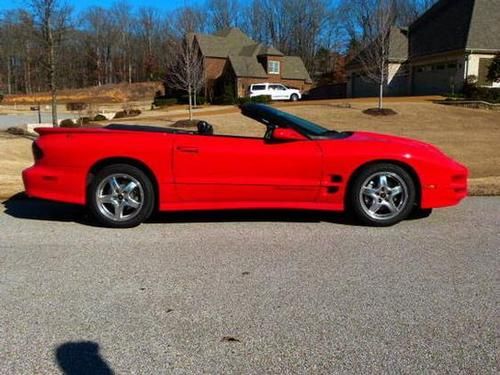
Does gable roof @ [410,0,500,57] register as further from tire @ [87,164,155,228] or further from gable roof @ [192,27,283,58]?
tire @ [87,164,155,228]

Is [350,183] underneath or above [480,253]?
above

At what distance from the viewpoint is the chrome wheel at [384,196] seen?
225 inches

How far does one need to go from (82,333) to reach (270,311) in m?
1.18

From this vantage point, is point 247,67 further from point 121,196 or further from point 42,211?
point 121,196

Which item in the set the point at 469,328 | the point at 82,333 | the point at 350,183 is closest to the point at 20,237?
the point at 82,333

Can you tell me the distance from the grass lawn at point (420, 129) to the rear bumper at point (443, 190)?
7.08 ft

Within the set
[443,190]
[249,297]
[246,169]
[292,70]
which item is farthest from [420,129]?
[292,70]

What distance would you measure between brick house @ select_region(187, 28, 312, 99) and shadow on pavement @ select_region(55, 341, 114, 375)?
50.3 metres

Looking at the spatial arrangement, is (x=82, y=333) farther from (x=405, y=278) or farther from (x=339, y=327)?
(x=405, y=278)

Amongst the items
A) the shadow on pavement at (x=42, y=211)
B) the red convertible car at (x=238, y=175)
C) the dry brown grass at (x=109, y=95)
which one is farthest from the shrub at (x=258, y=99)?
the red convertible car at (x=238, y=175)

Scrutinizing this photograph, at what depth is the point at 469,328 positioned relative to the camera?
3293 millimetres

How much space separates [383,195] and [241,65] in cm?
5034

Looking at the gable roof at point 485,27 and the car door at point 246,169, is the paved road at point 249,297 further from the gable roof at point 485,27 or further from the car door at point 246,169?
the gable roof at point 485,27

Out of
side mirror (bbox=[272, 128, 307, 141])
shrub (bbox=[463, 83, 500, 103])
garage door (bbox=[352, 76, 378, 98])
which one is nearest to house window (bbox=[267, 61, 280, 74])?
garage door (bbox=[352, 76, 378, 98])
